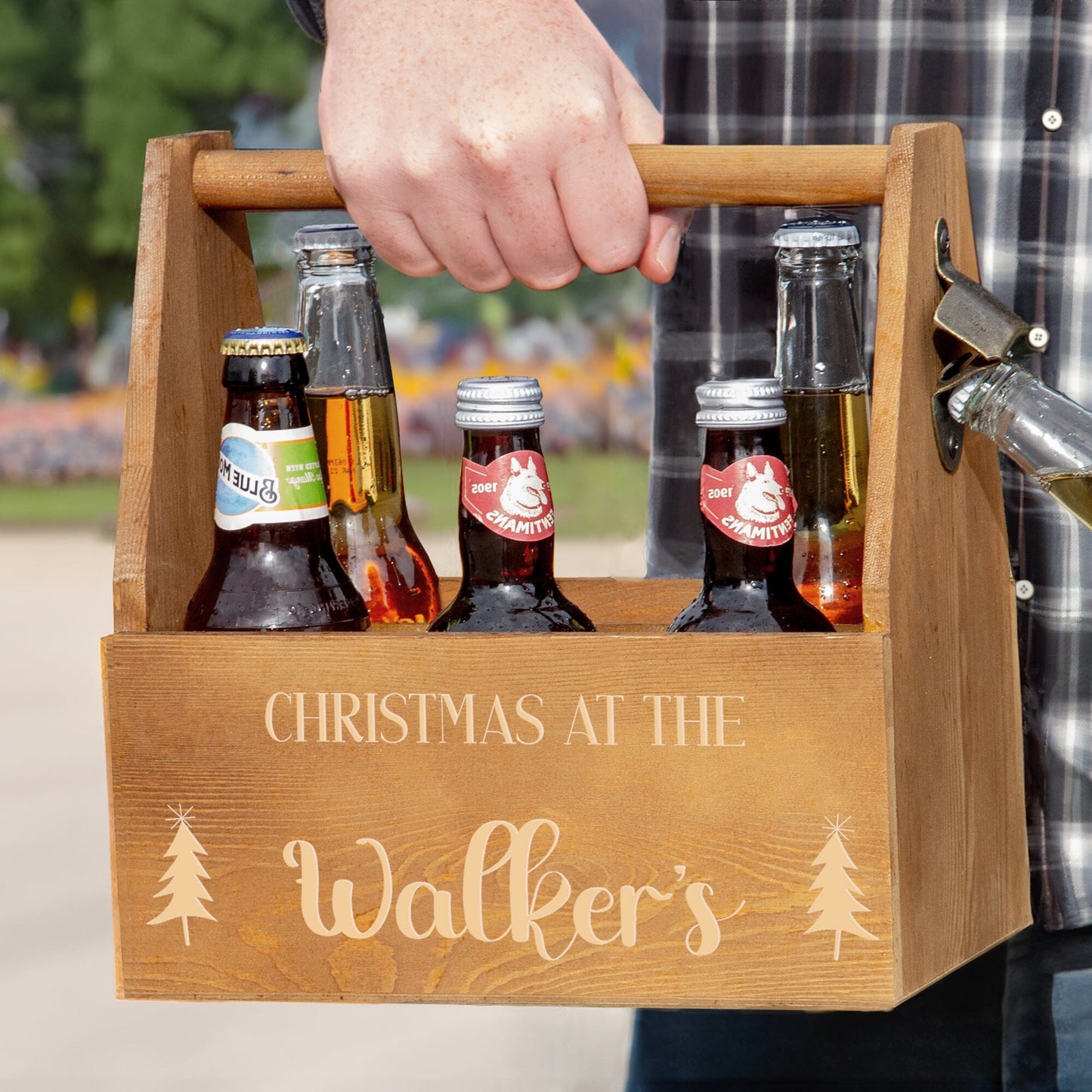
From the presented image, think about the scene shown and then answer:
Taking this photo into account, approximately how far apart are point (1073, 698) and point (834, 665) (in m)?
0.44

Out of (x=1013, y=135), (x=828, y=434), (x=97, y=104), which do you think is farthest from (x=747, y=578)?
(x=97, y=104)

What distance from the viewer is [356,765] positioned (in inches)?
31.1

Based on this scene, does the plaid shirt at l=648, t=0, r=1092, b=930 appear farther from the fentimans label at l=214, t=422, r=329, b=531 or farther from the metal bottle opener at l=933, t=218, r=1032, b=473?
the fentimans label at l=214, t=422, r=329, b=531

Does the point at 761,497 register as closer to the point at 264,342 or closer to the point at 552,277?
the point at 552,277

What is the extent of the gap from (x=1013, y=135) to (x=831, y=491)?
1.20 ft

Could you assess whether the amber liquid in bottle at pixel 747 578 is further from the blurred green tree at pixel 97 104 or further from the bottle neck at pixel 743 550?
the blurred green tree at pixel 97 104

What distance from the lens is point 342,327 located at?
3.20ft

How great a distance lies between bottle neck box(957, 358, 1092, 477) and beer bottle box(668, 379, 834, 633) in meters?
0.11

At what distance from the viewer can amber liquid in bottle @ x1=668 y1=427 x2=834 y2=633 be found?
826 mm

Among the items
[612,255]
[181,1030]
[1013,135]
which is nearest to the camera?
[612,255]

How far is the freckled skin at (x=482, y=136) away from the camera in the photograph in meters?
0.82

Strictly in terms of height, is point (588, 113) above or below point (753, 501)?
above

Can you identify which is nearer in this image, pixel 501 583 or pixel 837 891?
pixel 837 891

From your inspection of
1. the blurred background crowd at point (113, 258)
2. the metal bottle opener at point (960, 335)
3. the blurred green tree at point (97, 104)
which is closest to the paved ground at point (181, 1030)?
the metal bottle opener at point (960, 335)
